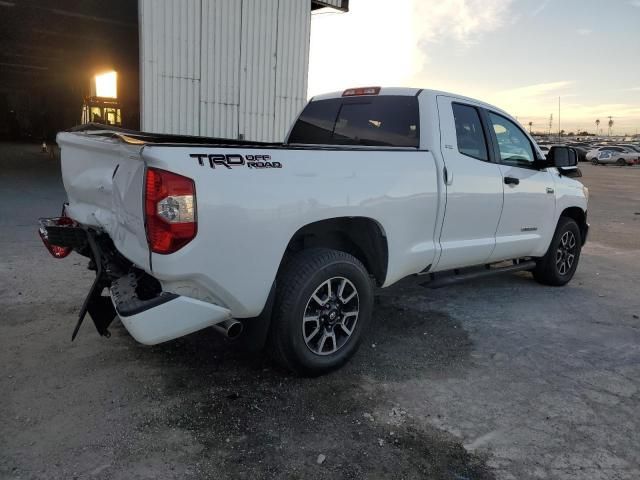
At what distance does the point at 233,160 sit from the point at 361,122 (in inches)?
86.1

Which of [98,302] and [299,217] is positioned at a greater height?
[299,217]

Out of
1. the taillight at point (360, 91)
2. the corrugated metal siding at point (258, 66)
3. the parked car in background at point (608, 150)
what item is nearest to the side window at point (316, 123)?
the taillight at point (360, 91)

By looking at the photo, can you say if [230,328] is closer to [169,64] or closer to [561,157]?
[561,157]

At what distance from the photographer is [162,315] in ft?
9.38

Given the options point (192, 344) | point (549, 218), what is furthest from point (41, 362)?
point (549, 218)

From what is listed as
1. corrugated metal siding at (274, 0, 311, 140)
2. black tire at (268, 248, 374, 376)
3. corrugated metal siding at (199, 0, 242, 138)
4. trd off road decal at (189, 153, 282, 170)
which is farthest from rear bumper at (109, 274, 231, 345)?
corrugated metal siding at (274, 0, 311, 140)

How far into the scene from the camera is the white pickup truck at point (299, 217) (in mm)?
2855

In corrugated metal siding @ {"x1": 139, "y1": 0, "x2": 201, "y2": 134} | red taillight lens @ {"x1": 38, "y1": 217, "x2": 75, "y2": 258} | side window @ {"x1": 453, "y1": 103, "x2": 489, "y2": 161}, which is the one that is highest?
corrugated metal siding @ {"x1": 139, "y1": 0, "x2": 201, "y2": 134}

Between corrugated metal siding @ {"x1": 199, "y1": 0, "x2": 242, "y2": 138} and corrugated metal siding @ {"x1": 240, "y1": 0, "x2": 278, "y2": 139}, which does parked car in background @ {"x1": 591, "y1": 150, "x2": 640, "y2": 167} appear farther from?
corrugated metal siding @ {"x1": 199, "y1": 0, "x2": 242, "y2": 138}

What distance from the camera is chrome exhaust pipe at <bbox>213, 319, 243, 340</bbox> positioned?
3.11 meters

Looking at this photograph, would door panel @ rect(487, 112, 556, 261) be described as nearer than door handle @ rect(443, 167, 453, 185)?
No

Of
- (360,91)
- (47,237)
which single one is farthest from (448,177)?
(47,237)

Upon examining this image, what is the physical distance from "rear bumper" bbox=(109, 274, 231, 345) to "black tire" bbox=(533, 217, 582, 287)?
14.5 feet

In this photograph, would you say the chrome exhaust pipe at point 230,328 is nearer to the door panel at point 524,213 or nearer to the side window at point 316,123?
the side window at point 316,123
